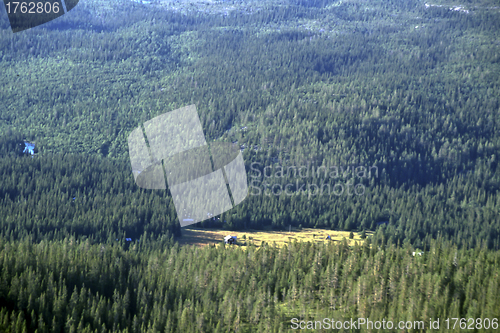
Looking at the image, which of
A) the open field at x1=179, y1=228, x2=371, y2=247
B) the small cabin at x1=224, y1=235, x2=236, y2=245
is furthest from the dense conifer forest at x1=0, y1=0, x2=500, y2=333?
the small cabin at x1=224, y1=235, x2=236, y2=245

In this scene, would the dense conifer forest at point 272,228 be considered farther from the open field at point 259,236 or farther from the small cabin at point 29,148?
the open field at point 259,236

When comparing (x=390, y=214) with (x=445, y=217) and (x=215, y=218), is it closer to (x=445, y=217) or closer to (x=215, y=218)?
(x=445, y=217)

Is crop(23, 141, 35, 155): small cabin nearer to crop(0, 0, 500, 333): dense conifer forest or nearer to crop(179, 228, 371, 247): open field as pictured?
crop(0, 0, 500, 333): dense conifer forest

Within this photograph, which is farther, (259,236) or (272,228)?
(272,228)

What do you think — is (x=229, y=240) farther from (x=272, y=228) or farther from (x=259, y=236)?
(x=272, y=228)

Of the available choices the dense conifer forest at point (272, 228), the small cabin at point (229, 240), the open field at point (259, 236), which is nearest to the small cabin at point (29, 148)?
the dense conifer forest at point (272, 228)

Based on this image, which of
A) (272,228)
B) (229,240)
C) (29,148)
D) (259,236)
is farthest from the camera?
(29,148)

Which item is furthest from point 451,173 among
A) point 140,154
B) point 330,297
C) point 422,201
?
point 330,297

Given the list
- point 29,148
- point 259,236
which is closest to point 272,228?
point 259,236

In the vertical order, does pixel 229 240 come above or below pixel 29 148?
below
